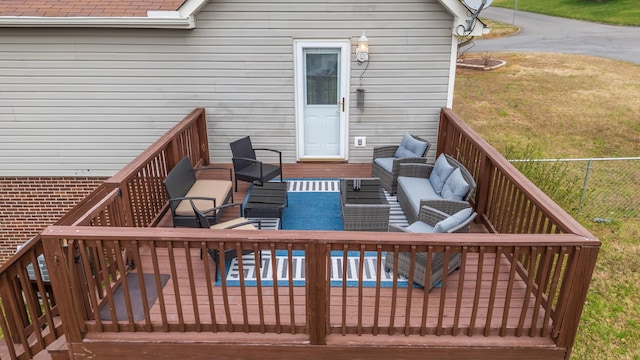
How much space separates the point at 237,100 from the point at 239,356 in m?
4.64

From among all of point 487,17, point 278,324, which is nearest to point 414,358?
point 278,324

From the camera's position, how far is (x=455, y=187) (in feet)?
16.5

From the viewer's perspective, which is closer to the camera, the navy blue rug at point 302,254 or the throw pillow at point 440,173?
the navy blue rug at point 302,254

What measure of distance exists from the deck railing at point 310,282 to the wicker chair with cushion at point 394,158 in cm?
200

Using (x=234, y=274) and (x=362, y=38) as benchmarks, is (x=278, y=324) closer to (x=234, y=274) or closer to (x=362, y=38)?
(x=234, y=274)

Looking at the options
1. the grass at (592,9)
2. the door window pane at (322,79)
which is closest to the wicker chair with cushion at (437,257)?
the door window pane at (322,79)

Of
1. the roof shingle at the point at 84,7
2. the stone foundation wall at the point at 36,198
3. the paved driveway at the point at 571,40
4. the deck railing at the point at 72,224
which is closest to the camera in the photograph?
the deck railing at the point at 72,224

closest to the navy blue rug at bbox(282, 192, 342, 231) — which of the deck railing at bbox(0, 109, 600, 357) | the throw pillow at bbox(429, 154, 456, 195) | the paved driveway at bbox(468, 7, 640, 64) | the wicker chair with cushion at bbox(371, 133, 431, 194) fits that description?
the wicker chair with cushion at bbox(371, 133, 431, 194)

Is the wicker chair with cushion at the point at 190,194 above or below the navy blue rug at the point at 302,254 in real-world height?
above

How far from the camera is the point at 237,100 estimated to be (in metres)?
7.24

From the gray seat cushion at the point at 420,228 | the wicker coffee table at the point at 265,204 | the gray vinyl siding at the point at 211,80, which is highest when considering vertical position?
the gray vinyl siding at the point at 211,80

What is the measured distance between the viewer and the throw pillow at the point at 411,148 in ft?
21.2

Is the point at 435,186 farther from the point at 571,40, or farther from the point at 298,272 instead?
the point at 571,40

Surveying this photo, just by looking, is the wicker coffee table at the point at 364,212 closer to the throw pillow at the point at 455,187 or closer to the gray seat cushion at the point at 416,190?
the gray seat cushion at the point at 416,190
